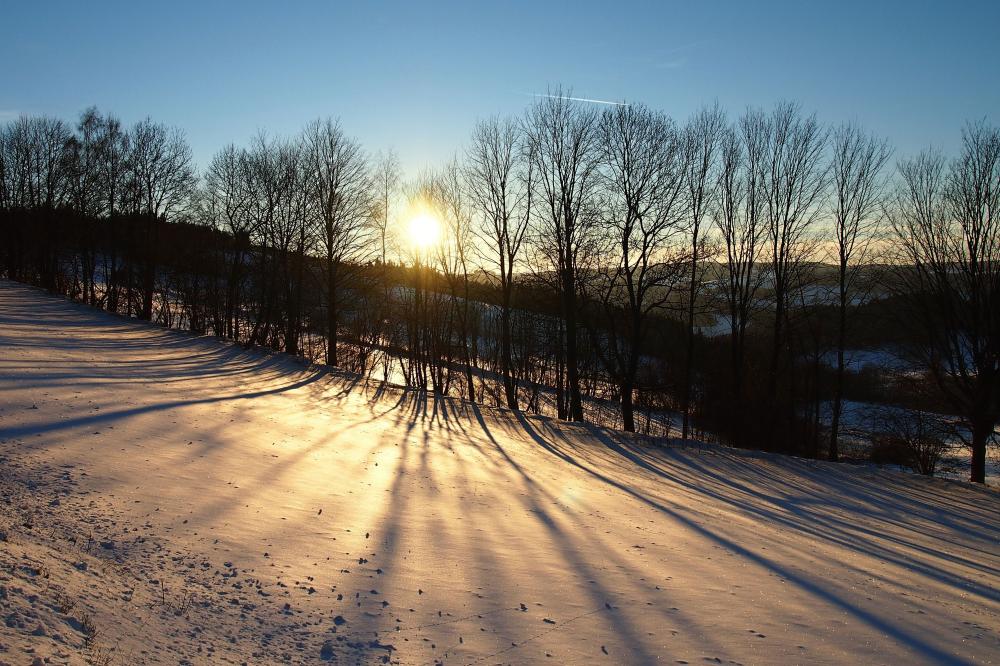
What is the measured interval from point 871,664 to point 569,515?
455 cm

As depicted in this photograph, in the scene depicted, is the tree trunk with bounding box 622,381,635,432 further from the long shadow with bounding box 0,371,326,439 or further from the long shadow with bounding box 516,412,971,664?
the long shadow with bounding box 0,371,326,439

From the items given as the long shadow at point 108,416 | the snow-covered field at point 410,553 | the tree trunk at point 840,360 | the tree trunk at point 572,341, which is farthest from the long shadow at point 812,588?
the tree trunk at point 840,360

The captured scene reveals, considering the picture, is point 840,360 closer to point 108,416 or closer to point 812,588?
point 812,588

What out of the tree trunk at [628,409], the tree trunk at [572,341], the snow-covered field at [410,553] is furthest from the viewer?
the tree trunk at [572,341]

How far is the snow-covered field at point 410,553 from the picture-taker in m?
4.49

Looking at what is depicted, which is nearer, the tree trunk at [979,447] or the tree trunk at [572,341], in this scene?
the tree trunk at [979,447]

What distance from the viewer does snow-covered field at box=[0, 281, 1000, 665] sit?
177 inches

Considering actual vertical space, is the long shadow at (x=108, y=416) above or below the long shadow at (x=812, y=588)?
above

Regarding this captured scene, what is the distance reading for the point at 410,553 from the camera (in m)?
6.42

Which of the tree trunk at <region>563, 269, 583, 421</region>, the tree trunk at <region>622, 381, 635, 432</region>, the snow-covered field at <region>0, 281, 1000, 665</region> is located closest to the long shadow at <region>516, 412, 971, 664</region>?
the snow-covered field at <region>0, 281, 1000, 665</region>

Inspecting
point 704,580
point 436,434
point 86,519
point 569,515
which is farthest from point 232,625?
point 436,434

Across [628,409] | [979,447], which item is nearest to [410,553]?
[628,409]

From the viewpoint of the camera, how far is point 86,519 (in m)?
5.89

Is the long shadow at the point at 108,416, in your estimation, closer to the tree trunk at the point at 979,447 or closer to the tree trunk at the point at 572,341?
the tree trunk at the point at 572,341
